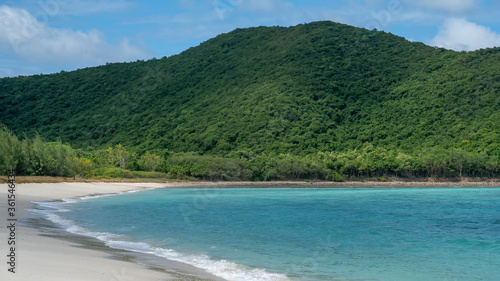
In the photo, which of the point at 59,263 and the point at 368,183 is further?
the point at 368,183

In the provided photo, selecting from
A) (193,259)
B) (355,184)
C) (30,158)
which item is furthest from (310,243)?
(355,184)

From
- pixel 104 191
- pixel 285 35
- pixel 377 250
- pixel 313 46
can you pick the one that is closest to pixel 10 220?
pixel 377 250

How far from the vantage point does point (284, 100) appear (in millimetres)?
109812

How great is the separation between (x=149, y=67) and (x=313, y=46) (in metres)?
56.0

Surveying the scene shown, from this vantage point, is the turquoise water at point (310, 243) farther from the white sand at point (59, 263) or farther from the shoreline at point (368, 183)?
the shoreline at point (368, 183)

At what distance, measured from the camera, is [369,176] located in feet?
303

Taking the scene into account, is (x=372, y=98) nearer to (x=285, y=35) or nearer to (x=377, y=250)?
(x=285, y=35)

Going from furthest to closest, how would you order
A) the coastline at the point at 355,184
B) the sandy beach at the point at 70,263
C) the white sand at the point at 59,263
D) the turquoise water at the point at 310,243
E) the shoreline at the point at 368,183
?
1. the coastline at the point at 355,184
2. the shoreline at the point at 368,183
3. the turquoise water at the point at 310,243
4. the sandy beach at the point at 70,263
5. the white sand at the point at 59,263

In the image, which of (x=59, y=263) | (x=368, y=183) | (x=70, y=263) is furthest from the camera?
(x=368, y=183)

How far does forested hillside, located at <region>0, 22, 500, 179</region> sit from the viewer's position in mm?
100312

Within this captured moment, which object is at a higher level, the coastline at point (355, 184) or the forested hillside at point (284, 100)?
the forested hillside at point (284, 100)

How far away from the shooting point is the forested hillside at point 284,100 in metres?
100

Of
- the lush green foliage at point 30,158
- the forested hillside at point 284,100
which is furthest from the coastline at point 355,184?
the lush green foliage at point 30,158

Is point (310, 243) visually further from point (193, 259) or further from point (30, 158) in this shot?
point (30, 158)
